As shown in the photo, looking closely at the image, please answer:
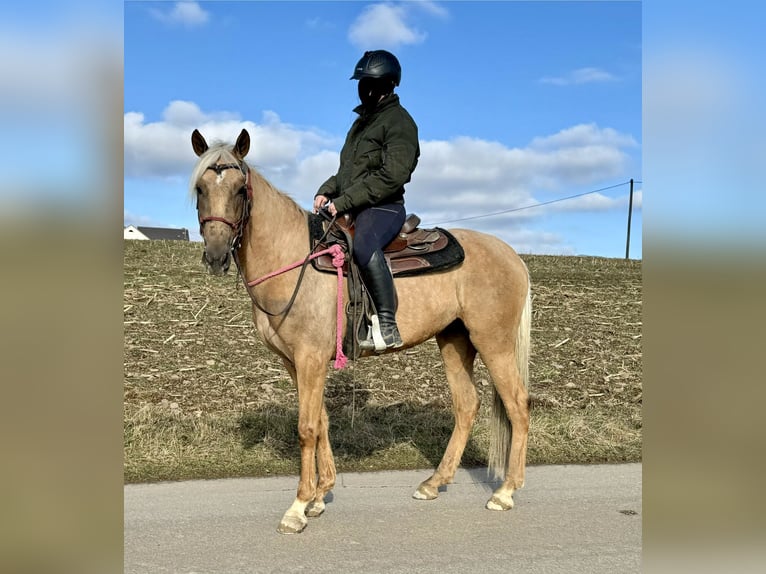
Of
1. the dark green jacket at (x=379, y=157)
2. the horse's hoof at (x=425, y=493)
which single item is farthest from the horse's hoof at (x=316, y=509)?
the dark green jacket at (x=379, y=157)

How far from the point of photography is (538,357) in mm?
9906

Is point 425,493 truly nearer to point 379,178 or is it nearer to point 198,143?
point 379,178

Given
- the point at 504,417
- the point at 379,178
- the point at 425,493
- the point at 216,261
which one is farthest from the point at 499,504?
the point at 216,261

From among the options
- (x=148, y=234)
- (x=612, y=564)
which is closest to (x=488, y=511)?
(x=612, y=564)

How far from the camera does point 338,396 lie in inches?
308

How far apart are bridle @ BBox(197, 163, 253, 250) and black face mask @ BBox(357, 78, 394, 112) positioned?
127cm

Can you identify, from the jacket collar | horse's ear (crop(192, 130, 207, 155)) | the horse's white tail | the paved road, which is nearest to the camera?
the paved road

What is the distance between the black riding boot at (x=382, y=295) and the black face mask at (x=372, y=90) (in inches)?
50.8

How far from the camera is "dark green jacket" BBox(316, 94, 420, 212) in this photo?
4.85 metres

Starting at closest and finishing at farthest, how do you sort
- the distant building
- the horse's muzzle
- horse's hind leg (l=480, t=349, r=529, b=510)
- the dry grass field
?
the horse's muzzle → horse's hind leg (l=480, t=349, r=529, b=510) → the dry grass field → the distant building

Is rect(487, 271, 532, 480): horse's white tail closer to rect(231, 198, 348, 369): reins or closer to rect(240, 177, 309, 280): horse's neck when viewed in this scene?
rect(231, 198, 348, 369): reins

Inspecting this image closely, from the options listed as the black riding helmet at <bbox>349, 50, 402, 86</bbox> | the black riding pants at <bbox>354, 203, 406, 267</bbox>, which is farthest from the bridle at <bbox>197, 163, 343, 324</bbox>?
the black riding helmet at <bbox>349, 50, 402, 86</bbox>
